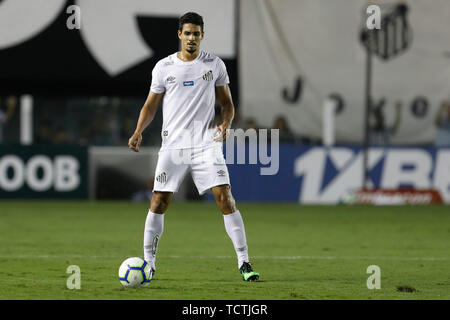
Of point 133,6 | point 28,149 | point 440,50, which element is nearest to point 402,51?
point 440,50

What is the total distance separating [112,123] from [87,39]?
2.14 metres

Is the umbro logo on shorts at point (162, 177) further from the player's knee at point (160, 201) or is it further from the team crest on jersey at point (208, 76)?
the team crest on jersey at point (208, 76)

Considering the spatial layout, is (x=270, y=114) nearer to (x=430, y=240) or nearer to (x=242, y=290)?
(x=430, y=240)

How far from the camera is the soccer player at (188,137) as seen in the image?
769 centimetres

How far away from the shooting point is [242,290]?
7.14 m

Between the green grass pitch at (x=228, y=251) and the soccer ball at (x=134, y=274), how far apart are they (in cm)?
9

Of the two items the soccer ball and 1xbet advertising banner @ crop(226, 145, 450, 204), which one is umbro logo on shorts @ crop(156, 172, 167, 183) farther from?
1xbet advertising banner @ crop(226, 145, 450, 204)

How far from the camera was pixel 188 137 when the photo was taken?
25.3ft

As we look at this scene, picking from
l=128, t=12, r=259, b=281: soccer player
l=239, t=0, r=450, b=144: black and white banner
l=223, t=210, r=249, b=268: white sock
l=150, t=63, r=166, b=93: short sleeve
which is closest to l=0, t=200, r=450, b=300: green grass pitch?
l=223, t=210, r=249, b=268: white sock

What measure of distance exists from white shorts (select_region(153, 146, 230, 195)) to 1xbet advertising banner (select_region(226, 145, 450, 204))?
1063cm

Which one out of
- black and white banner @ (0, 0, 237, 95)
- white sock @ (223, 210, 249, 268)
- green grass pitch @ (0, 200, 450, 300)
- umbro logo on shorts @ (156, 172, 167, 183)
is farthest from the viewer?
black and white banner @ (0, 0, 237, 95)

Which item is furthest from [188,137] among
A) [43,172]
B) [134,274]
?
[43,172]

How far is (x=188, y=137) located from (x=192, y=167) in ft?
0.90

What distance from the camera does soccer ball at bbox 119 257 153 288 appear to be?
721cm
